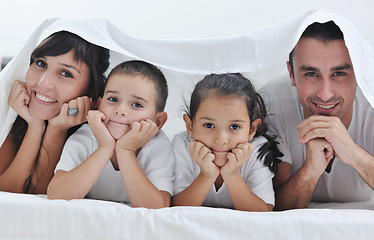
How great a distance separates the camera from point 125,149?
1.06 metres

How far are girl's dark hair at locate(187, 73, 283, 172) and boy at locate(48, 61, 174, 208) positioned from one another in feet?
0.38

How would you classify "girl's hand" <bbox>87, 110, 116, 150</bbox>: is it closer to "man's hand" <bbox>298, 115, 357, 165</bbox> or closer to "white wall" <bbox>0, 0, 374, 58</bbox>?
"man's hand" <bbox>298, 115, 357, 165</bbox>

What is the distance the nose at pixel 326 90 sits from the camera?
44.3 inches

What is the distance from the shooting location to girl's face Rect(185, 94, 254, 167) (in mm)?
1041

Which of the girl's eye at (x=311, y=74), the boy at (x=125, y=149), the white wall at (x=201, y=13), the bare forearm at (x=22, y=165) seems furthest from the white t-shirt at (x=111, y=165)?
the white wall at (x=201, y=13)

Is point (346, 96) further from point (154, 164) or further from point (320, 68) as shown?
point (154, 164)

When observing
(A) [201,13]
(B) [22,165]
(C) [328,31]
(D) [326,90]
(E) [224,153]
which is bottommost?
→ (B) [22,165]

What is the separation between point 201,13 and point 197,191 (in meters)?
1.32

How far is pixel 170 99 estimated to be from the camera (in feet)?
4.35

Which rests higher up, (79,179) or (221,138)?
(221,138)

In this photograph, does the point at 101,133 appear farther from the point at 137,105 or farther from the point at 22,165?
the point at 22,165

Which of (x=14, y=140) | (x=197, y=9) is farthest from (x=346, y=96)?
(x=197, y=9)

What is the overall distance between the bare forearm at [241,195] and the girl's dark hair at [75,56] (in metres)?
0.47

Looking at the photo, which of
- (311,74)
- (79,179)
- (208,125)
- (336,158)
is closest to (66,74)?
(79,179)
